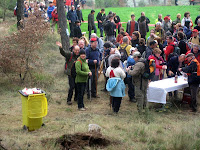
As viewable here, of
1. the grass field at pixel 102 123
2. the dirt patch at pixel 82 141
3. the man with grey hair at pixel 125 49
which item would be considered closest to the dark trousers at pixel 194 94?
the grass field at pixel 102 123

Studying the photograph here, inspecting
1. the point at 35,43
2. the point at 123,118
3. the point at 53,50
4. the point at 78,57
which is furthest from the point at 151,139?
the point at 53,50

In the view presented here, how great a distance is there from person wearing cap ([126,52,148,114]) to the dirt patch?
288 cm

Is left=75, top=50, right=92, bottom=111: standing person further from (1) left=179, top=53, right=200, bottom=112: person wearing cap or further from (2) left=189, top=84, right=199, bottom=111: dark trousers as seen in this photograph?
(2) left=189, top=84, right=199, bottom=111: dark trousers

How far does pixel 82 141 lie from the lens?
6773mm

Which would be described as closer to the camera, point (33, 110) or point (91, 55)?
point (33, 110)

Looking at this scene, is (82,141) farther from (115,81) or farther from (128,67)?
(128,67)

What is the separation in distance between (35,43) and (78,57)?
318 centimetres

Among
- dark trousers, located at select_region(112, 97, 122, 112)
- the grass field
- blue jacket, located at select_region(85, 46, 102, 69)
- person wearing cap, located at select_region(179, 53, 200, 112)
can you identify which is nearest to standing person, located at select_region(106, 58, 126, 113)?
dark trousers, located at select_region(112, 97, 122, 112)

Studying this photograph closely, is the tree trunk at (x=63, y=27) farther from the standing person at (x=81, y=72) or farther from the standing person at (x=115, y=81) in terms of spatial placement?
the standing person at (x=115, y=81)

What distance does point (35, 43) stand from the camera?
41.7ft

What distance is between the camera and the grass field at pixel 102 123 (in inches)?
264

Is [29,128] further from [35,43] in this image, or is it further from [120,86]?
[35,43]

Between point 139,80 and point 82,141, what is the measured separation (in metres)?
3.38

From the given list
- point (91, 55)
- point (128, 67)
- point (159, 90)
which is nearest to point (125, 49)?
point (91, 55)
